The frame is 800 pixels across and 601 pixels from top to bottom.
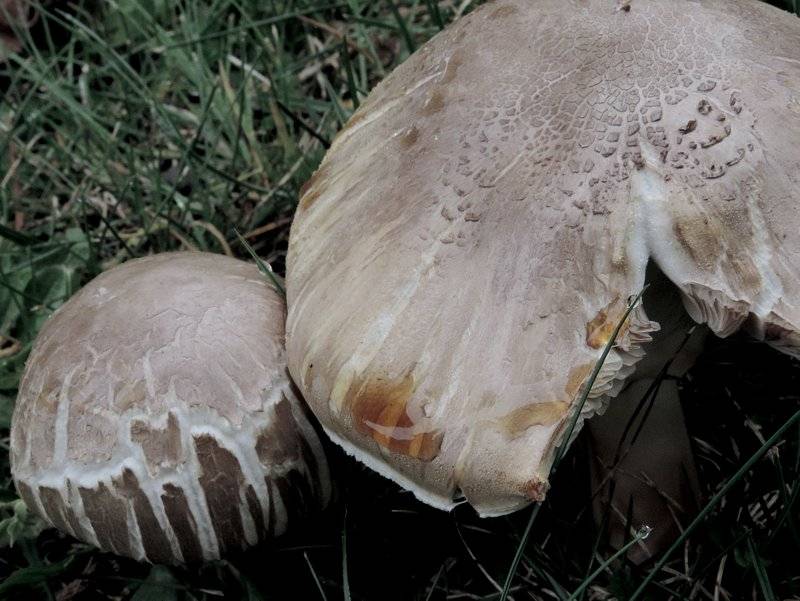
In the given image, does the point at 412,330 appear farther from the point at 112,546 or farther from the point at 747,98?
the point at 112,546

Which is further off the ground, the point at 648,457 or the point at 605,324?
the point at 605,324

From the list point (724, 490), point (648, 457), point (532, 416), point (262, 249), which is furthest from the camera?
point (262, 249)

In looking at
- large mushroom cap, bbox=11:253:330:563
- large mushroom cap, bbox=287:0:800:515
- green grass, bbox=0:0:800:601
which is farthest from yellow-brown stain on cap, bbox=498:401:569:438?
large mushroom cap, bbox=11:253:330:563

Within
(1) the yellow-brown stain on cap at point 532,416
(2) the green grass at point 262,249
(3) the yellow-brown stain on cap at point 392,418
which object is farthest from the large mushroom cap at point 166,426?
(1) the yellow-brown stain on cap at point 532,416

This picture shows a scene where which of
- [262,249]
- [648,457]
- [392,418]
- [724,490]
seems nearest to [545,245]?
[392,418]

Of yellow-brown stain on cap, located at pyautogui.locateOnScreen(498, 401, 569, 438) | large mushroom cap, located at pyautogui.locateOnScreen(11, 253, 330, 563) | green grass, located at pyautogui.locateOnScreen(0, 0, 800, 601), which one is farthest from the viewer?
green grass, located at pyautogui.locateOnScreen(0, 0, 800, 601)

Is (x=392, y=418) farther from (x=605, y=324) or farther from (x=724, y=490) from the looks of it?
(x=724, y=490)

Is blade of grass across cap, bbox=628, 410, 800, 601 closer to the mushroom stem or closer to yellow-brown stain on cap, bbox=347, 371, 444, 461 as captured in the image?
the mushroom stem

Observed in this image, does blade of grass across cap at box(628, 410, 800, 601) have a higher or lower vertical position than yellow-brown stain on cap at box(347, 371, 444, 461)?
lower
